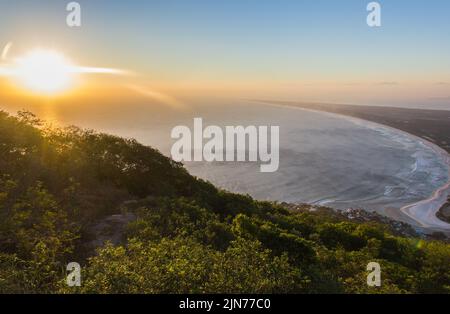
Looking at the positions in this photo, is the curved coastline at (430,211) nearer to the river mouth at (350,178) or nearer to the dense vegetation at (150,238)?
the river mouth at (350,178)

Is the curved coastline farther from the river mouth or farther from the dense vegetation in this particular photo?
the dense vegetation

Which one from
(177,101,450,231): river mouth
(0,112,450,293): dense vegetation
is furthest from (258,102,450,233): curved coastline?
(0,112,450,293): dense vegetation

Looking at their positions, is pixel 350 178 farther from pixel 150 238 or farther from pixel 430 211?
pixel 150 238

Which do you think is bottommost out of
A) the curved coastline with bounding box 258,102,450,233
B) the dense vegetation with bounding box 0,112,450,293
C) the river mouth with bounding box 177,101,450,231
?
the curved coastline with bounding box 258,102,450,233

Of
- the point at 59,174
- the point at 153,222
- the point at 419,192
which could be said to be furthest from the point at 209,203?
the point at 419,192

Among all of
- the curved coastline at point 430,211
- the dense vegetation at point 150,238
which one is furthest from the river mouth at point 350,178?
the dense vegetation at point 150,238

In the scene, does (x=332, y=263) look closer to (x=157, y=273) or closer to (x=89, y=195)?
(x=157, y=273)

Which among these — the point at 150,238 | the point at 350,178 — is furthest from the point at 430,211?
the point at 150,238
